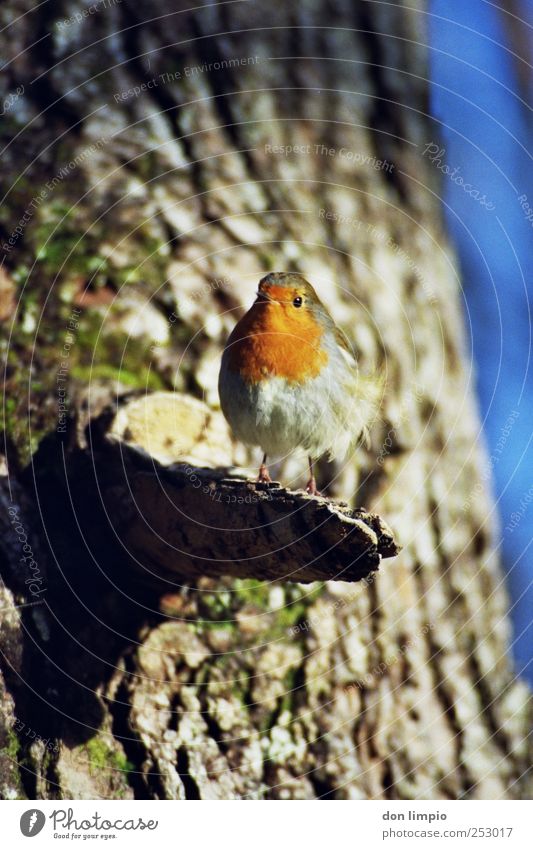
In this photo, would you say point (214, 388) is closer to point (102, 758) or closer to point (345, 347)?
point (345, 347)

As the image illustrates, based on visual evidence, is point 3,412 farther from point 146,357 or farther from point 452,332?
point 452,332

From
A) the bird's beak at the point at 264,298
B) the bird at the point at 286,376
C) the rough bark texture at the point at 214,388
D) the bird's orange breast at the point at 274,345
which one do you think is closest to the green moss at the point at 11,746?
the rough bark texture at the point at 214,388

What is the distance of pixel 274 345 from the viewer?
59.9 inches

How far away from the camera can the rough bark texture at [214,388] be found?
146cm

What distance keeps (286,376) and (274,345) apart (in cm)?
6

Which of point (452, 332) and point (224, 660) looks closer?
point (224, 660)

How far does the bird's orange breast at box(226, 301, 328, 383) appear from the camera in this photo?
1.51m

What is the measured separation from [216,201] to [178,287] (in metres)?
0.19

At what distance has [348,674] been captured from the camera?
5.14ft

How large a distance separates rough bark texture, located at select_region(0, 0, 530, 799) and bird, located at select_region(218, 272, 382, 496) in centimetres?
8

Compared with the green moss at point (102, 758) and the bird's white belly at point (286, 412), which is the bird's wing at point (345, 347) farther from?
the green moss at point (102, 758)

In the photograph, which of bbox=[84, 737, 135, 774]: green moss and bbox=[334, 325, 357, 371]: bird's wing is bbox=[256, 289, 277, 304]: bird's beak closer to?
bbox=[334, 325, 357, 371]: bird's wing

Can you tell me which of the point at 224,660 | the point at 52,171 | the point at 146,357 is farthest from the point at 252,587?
the point at 52,171
